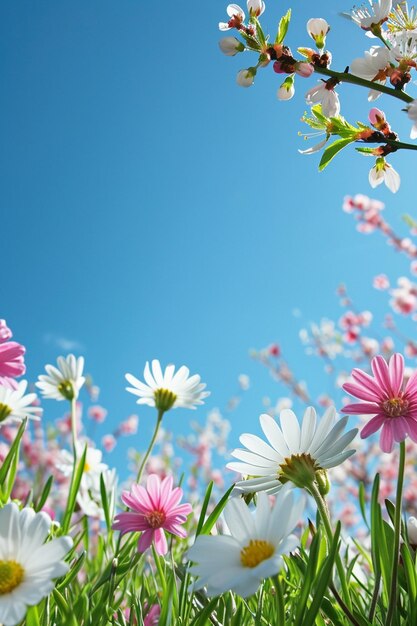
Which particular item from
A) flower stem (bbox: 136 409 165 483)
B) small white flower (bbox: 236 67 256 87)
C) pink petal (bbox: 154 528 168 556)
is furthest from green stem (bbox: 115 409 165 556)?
small white flower (bbox: 236 67 256 87)

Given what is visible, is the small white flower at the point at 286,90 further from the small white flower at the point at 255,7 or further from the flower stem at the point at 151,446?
the flower stem at the point at 151,446

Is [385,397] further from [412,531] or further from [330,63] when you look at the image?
[330,63]

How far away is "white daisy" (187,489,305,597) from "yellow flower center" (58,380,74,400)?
3.26 ft

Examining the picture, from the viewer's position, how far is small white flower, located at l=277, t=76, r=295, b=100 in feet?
3.73

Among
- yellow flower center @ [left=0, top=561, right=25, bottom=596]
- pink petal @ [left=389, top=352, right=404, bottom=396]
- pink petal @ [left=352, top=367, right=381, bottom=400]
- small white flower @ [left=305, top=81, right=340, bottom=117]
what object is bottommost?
yellow flower center @ [left=0, top=561, right=25, bottom=596]

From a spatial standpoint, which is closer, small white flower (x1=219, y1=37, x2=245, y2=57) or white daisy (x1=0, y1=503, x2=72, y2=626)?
white daisy (x1=0, y1=503, x2=72, y2=626)

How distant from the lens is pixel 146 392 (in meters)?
1.28

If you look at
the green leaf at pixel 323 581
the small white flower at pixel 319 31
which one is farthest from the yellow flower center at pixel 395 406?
the small white flower at pixel 319 31

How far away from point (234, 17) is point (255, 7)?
0.15 ft

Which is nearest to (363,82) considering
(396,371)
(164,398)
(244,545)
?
(396,371)

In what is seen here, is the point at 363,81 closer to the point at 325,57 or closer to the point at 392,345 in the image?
the point at 325,57

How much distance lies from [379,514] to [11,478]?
2.06 ft

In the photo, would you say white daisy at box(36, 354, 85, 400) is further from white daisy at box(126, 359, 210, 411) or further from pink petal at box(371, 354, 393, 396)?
pink petal at box(371, 354, 393, 396)

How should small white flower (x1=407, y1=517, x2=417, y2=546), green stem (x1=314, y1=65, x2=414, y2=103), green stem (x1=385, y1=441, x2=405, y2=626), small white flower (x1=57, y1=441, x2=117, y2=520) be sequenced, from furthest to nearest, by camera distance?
small white flower (x1=57, y1=441, x2=117, y2=520)
green stem (x1=314, y1=65, x2=414, y2=103)
small white flower (x1=407, y1=517, x2=417, y2=546)
green stem (x1=385, y1=441, x2=405, y2=626)
